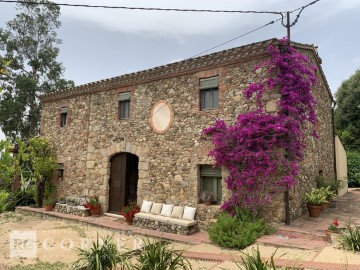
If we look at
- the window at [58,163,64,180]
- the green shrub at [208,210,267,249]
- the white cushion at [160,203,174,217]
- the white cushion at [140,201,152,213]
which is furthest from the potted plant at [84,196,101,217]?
the green shrub at [208,210,267,249]

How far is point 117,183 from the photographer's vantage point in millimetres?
11055

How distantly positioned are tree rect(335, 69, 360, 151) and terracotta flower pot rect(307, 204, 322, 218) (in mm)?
15612

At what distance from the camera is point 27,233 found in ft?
29.3

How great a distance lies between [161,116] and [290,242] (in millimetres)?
5554

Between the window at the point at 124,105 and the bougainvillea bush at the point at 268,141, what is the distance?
4.50 m

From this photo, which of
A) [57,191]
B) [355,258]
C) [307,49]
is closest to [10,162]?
[355,258]

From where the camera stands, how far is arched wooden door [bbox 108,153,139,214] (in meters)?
10.9

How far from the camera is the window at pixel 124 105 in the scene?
11.0 m

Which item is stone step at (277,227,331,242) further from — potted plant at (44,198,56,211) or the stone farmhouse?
potted plant at (44,198,56,211)

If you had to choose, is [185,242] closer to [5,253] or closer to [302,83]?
[5,253]

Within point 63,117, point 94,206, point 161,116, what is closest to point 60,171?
point 63,117

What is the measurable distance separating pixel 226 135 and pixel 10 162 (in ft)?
20.0

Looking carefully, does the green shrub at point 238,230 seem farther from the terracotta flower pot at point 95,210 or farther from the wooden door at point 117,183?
the terracotta flower pot at point 95,210

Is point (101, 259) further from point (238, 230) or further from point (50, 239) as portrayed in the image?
point (50, 239)
